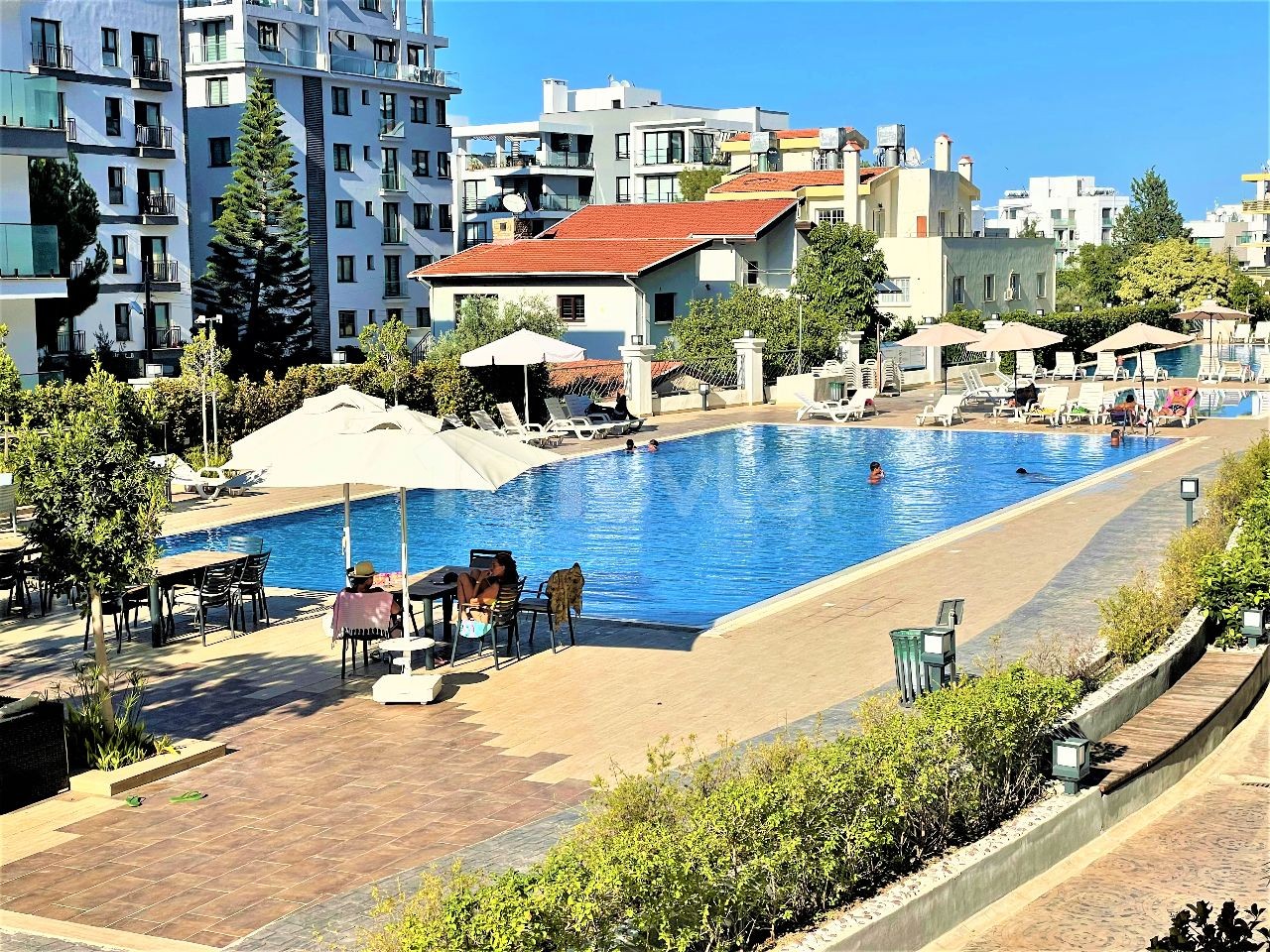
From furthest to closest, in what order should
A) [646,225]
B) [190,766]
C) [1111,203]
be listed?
1. [1111,203]
2. [646,225]
3. [190,766]

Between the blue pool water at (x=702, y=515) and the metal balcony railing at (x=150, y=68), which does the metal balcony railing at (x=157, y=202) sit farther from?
the blue pool water at (x=702, y=515)

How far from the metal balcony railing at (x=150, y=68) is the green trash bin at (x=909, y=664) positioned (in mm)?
49395

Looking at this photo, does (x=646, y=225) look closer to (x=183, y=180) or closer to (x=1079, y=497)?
(x=183, y=180)

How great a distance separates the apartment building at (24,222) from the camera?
25.9 meters

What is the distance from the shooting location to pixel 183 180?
186ft

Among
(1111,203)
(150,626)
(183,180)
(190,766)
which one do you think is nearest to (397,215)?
(183,180)

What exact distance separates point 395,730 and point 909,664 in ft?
13.3

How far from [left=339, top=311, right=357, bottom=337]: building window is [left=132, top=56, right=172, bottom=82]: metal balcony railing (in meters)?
13.1

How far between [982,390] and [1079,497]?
14.1 m

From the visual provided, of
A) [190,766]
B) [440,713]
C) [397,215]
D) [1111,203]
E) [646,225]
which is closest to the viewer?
[190,766]

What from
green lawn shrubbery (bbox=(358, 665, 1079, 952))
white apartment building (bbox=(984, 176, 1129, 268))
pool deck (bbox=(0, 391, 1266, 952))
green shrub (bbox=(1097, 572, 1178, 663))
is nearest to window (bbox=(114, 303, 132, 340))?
pool deck (bbox=(0, 391, 1266, 952))

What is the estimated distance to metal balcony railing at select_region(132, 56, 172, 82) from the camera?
54.2 metres

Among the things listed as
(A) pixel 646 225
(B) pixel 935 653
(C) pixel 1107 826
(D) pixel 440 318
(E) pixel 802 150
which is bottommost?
(C) pixel 1107 826

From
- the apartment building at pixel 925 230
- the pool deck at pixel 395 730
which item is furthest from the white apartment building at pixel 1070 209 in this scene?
the pool deck at pixel 395 730
